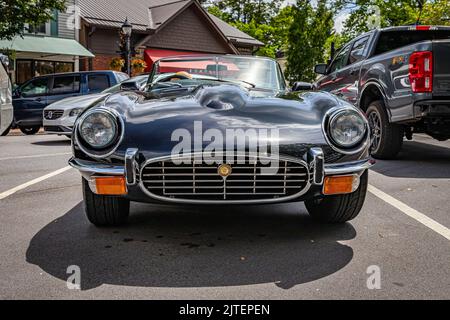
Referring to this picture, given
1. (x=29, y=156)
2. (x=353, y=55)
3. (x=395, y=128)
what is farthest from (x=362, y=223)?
(x=29, y=156)

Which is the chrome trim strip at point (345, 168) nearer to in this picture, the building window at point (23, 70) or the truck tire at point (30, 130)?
the truck tire at point (30, 130)

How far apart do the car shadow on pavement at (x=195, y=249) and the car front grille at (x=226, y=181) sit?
178mm

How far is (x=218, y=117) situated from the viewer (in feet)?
10.4

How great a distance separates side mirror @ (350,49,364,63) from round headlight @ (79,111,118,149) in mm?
5524

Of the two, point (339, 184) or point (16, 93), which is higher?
point (16, 93)

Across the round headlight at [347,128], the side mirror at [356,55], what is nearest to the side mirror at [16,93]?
the side mirror at [356,55]

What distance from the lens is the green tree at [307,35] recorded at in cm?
3322

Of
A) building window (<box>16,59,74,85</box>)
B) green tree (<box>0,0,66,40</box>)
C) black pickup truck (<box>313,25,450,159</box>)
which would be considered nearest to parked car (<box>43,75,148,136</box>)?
black pickup truck (<box>313,25,450,159</box>)

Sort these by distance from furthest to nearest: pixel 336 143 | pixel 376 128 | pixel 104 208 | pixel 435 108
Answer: pixel 376 128, pixel 435 108, pixel 104 208, pixel 336 143

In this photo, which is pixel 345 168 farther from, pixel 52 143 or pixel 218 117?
pixel 52 143

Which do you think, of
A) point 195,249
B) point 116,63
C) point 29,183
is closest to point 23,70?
point 116,63

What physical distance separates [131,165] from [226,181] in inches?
22.1

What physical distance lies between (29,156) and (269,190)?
5.69 m

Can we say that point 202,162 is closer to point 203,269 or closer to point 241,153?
point 241,153
